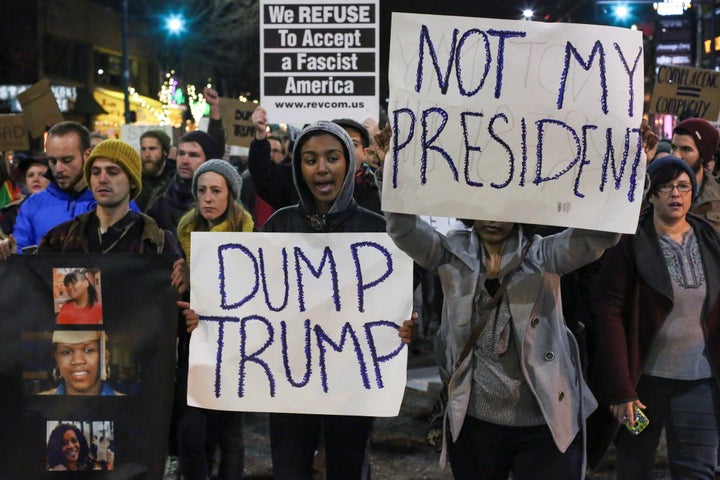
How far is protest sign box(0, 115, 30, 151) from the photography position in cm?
1040

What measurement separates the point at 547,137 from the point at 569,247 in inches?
15.4

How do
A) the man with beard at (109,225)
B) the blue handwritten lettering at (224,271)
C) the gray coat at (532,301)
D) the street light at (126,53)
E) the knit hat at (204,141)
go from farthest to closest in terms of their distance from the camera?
the street light at (126,53), the knit hat at (204,141), the man with beard at (109,225), the blue handwritten lettering at (224,271), the gray coat at (532,301)

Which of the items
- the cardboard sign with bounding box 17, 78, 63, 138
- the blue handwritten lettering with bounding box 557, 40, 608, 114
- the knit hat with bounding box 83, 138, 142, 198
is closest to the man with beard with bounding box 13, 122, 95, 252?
the knit hat with bounding box 83, 138, 142, 198

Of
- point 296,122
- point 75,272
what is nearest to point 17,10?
point 296,122

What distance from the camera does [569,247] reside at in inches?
132

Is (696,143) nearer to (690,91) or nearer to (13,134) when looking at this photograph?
(690,91)

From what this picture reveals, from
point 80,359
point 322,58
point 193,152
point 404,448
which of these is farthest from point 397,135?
point 404,448

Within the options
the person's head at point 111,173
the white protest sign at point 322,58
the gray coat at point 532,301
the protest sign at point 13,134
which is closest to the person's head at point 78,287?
the person's head at point 111,173

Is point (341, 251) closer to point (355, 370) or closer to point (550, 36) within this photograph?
point (355, 370)

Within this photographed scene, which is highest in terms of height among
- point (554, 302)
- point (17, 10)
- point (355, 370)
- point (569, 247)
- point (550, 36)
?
point (17, 10)

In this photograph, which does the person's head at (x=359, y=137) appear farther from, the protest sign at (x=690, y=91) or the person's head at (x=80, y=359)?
the protest sign at (x=690, y=91)

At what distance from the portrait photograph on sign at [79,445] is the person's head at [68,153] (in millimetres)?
1402

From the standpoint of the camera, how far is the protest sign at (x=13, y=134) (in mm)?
10398

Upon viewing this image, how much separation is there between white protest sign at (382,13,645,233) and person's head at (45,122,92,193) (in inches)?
93.5
